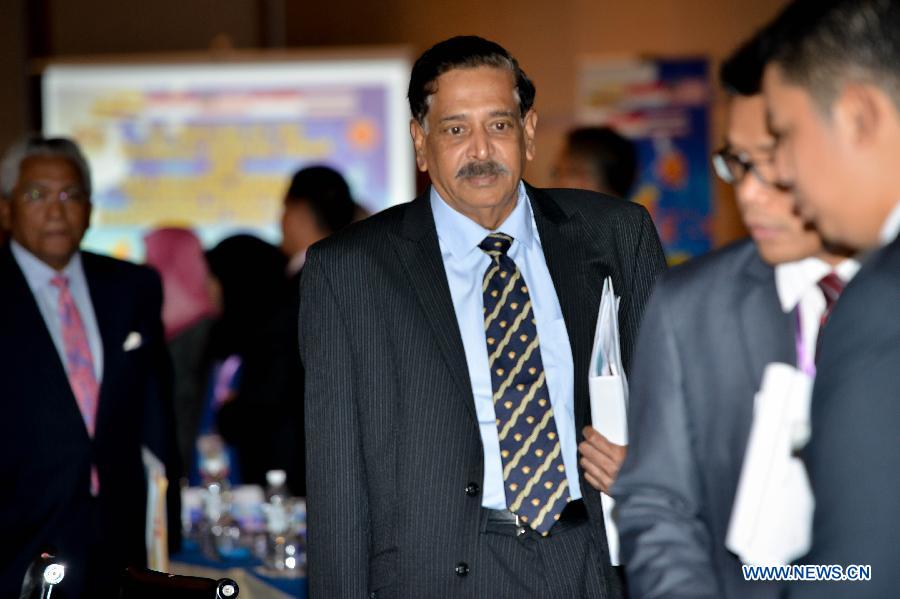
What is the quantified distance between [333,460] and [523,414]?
411mm

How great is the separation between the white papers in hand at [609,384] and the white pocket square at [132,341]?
1.87 metres

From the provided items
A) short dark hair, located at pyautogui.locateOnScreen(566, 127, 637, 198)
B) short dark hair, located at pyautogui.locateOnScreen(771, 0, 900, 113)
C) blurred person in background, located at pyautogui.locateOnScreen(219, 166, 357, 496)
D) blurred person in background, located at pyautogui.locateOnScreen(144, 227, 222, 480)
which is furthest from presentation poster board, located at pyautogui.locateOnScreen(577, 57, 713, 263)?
short dark hair, located at pyautogui.locateOnScreen(771, 0, 900, 113)

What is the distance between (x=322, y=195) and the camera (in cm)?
507

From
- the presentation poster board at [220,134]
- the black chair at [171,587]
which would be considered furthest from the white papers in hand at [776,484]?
the presentation poster board at [220,134]

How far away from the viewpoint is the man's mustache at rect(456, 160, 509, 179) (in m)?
2.83

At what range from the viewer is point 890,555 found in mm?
1401

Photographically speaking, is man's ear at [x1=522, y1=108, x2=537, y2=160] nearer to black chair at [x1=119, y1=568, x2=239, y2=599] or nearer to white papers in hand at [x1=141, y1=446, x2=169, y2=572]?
black chair at [x1=119, y1=568, x2=239, y2=599]

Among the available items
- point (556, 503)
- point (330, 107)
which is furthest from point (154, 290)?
point (330, 107)

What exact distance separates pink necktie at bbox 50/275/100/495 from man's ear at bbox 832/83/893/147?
112 inches

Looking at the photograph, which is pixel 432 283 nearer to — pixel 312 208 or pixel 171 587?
pixel 171 587

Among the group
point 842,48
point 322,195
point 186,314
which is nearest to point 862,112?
point 842,48

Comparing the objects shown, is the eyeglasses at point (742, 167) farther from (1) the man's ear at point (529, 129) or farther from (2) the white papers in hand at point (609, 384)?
(1) the man's ear at point (529, 129)

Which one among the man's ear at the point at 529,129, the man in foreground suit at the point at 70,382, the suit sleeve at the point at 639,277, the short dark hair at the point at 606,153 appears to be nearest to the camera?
the suit sleeve at the point at 639,277

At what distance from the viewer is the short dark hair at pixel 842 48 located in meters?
1.50
